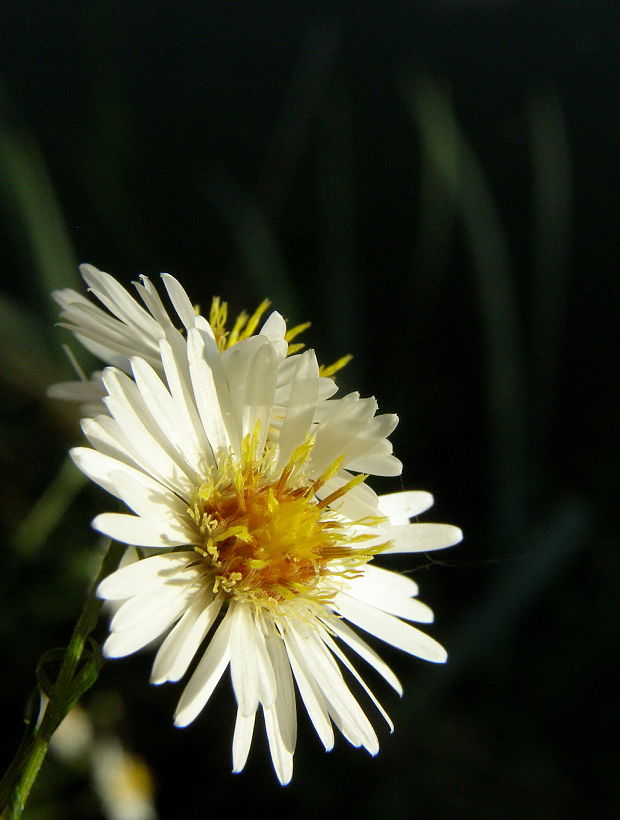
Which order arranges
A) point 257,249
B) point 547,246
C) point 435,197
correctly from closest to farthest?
point 257,249, point 547,246, point 435,197

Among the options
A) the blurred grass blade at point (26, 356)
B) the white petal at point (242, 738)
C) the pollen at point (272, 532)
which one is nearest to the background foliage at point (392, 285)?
the blurred grass blade at point (26, 356)

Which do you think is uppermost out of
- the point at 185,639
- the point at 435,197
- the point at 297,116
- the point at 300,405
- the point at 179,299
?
the point at 297,116

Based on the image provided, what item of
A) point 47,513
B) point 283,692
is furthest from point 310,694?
point 47,513

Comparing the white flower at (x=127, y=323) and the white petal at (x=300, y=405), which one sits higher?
the white flower at (x=127, y=323)

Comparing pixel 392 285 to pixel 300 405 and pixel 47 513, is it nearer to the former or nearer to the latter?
pixel 47 513

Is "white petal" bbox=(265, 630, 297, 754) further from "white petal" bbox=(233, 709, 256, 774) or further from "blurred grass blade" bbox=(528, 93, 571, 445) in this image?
"blurred grass blade" bbox=(528, 93, 571, 445)

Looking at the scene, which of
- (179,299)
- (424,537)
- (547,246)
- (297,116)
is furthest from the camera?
(297,116)

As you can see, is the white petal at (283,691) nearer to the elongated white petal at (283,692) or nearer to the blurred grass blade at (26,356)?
the elongated white petal at (283,692)
